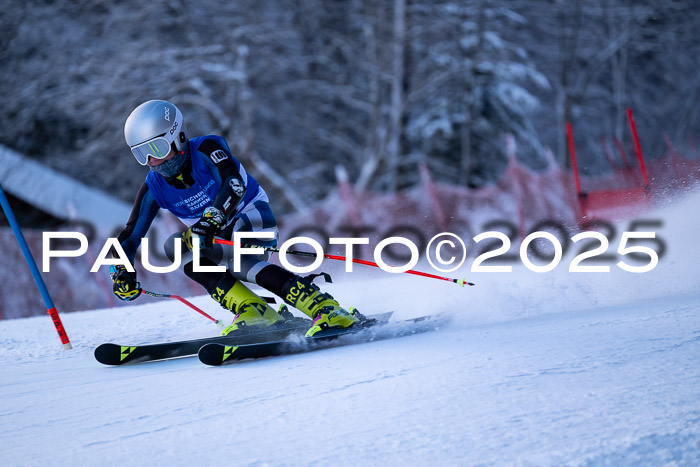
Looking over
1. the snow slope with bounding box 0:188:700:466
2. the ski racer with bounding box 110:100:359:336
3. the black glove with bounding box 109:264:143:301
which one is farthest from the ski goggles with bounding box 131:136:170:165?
the snow slope with bounding box 0:188:700:466

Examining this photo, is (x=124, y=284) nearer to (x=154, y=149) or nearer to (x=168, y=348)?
(x=168, y=348)

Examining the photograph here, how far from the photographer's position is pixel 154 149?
13.1 ft

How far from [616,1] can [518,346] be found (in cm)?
1900

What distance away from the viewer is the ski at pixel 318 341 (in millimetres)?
3623

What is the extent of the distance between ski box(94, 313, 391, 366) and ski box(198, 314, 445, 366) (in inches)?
6.1

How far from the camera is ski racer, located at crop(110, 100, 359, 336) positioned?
13.1 feet

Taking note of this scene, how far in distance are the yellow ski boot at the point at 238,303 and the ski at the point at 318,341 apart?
0.26m

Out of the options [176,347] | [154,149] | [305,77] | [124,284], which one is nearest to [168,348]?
[176,347]

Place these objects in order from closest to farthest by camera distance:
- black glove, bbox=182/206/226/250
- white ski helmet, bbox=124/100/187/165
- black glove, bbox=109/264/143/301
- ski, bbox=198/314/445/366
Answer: ski, bbox=198/314/445/366 → black glove, bbox=182/206/226/250 → white ski helmet, bbox=124/100/187/165 → black glove, bbox=109/264/143/301

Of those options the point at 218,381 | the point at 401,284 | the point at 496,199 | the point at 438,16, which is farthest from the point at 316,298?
the point at 438,16

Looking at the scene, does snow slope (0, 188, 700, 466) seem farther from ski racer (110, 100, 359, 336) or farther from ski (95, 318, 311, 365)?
ski racer (110, 100, 359, 336)

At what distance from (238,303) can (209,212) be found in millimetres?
747

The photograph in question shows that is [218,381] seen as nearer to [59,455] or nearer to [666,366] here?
[59,455]

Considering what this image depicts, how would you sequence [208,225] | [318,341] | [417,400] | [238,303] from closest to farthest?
1. [417,400]
2. [208,225]
3. [318,341]
4. [238,303]
